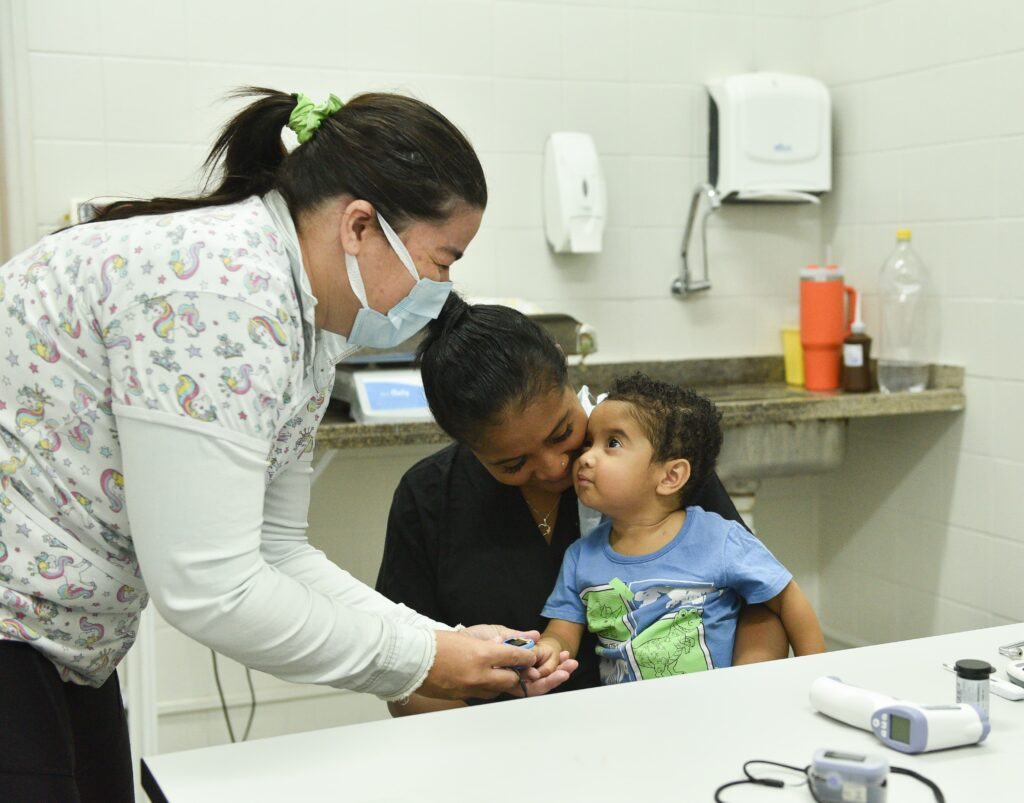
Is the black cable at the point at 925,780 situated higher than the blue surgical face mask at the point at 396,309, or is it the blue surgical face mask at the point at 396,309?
the blue surgical face mask at the point at 396,309

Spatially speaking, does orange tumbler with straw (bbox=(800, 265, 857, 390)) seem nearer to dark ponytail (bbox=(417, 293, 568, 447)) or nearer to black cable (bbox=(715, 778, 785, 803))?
dark ponytail (bbox=(417, 293, 568, 447))

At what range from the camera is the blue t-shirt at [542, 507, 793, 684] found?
170 centimetres

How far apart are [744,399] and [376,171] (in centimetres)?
191

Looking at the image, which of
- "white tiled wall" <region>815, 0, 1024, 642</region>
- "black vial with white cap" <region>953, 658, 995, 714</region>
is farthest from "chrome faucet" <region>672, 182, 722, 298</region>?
"black vial with white cap" <region>953, 658, 995, 714</region>

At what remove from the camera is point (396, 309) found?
141cm

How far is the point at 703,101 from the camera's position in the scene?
3379mm

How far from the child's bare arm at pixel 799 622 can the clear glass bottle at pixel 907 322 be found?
1.57m

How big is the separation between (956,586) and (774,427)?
744 millimetres

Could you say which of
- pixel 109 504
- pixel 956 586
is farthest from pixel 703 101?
pixel 109 504

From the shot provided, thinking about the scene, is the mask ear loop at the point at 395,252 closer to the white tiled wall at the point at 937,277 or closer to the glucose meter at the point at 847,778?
the glucose meter at the point at 847,778

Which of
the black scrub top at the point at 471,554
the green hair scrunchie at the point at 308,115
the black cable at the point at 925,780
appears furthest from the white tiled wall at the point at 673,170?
the black cable at the point at 925,780

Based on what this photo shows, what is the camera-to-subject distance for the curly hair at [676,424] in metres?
1.81

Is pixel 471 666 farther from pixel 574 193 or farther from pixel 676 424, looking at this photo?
pixel 574 193

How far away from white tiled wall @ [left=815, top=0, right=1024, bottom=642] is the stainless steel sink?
385mm
